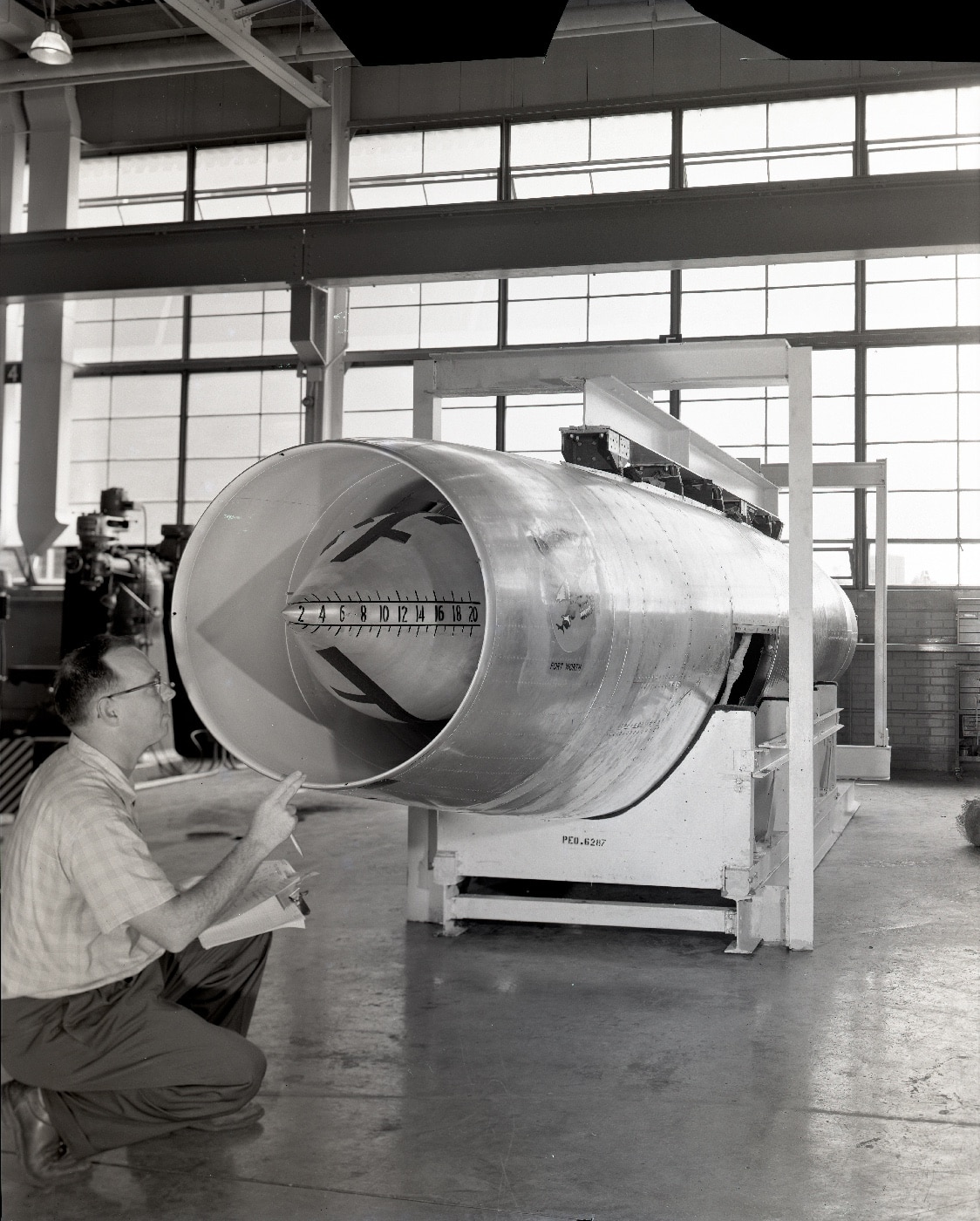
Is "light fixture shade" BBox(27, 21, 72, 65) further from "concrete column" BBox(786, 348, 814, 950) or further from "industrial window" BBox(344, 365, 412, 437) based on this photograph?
"concrete column" BBox(786, 348, 814, 950)

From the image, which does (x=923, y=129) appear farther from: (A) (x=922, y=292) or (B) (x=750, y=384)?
(B) (x=750, y=384)

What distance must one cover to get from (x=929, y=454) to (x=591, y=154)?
13.4 ft

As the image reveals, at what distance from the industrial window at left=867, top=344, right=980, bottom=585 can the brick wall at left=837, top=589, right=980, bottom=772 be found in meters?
0.30

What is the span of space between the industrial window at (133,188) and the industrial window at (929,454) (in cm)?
711

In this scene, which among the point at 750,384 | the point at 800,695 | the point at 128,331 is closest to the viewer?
the point at 800,695

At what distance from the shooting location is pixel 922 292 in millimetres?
10492

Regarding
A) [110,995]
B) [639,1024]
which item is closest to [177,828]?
[639,1024]

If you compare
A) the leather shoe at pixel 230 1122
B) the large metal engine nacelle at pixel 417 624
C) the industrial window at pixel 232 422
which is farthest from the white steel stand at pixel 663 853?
the industrial window at pixel 232 422


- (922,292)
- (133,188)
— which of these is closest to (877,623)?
(922,292)

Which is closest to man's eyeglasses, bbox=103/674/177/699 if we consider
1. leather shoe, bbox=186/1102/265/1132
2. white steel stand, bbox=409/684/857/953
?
leather shoe, bbox=186/1102/265/1132

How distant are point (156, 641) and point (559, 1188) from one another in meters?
7.45

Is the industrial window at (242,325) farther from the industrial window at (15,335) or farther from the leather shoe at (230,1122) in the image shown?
the leather shoe at (230,1122)

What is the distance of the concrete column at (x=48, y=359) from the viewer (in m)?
11.9

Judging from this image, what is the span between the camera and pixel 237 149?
39.8 feet
